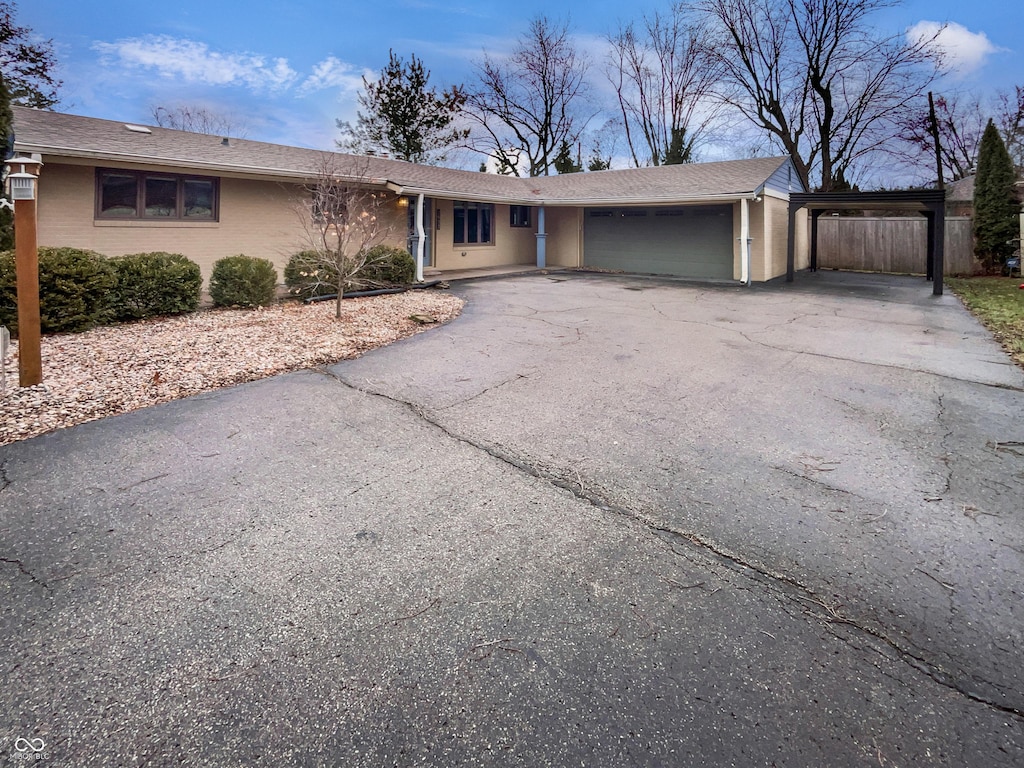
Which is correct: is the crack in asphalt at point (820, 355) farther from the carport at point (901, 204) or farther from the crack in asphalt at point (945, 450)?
the carport at point (901, 204)

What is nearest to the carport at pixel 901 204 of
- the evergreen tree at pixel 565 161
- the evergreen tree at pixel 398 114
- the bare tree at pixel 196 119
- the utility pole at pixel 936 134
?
the utility pole at pixel 936 134

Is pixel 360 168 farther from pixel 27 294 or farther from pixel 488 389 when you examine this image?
pixel 488 389

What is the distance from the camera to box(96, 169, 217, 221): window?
10.2 metres

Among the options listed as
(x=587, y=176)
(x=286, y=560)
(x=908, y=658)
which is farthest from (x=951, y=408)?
(x=587, y=176)

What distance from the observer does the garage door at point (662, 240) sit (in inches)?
659

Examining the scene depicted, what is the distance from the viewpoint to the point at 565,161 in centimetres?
3198

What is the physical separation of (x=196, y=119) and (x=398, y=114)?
10156 mm

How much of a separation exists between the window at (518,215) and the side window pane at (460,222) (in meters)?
2.45

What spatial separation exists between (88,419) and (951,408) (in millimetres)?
7567

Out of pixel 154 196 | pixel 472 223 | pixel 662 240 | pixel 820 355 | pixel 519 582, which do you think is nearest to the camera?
pixel 519 582

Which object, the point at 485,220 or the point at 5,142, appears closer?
the point at 5,142

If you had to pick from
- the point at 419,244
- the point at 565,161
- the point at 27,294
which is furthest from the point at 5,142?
the point at 565,161

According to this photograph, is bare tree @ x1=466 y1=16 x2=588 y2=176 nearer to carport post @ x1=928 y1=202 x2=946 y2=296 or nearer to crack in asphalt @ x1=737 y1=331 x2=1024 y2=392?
carport post @ x1=928 y1=202 x2=946 y2=296

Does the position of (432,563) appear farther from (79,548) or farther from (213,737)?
(79,548)
